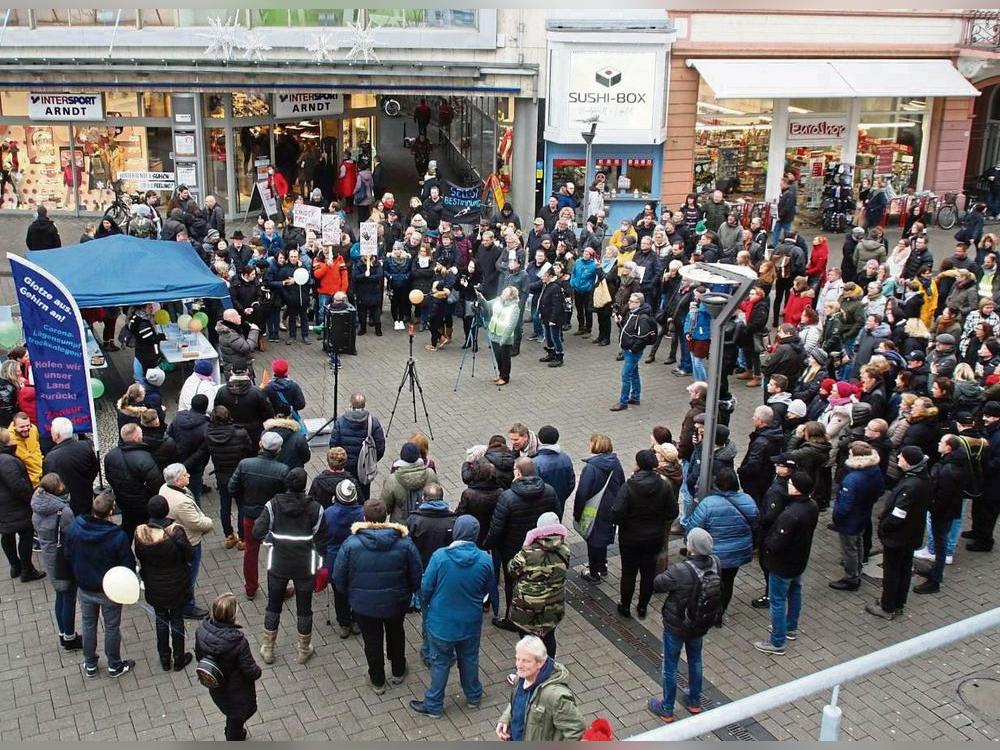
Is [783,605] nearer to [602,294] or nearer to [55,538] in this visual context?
[55,538]

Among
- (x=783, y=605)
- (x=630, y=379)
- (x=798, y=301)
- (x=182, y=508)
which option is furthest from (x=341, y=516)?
(x=798, y=301)

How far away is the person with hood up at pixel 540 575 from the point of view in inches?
303

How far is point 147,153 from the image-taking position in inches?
942

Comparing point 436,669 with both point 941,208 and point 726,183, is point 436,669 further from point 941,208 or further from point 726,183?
point 941,208

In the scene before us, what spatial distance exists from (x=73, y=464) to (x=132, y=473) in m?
0.55

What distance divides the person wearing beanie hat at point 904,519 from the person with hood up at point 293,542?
4.61 m

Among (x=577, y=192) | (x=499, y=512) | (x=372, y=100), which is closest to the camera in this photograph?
(x=499, y=512)

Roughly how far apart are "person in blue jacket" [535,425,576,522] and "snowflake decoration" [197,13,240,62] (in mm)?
15638

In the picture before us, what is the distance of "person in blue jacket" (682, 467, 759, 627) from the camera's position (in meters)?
8.38

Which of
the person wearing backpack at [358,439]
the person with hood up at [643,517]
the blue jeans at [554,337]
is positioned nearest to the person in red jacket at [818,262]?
the blue jeans at [554,337]

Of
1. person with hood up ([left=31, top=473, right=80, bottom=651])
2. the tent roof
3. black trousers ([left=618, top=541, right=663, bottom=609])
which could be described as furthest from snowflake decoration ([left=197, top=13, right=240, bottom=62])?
black trousers ([left=618, top=541, right=663, bottom=609])

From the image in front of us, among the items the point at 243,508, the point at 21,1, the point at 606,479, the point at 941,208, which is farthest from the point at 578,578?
the point at 941,208

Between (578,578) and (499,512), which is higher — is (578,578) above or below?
below

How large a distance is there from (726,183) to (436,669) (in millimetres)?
18704
